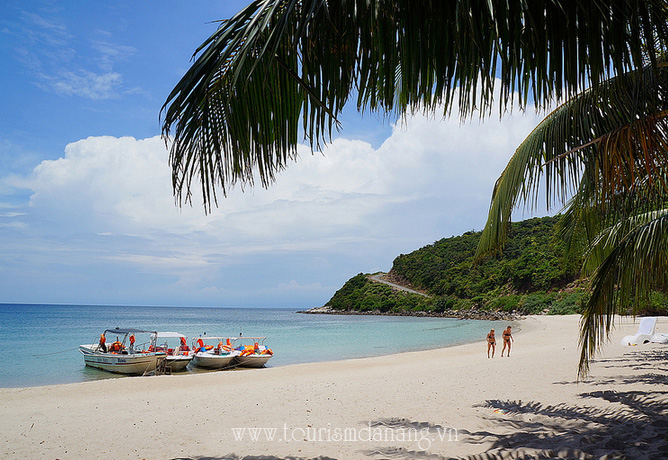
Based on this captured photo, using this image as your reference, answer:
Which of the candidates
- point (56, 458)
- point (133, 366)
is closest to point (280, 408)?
point (56, 458)

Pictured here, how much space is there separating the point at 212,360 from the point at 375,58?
19.0 meters

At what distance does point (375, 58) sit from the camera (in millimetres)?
1899

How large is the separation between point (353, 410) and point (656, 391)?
4.93 metres

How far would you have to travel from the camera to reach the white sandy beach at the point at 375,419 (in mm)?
5137

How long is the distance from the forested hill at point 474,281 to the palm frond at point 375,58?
22.4 meters

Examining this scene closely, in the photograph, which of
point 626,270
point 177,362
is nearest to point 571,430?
point 626,270

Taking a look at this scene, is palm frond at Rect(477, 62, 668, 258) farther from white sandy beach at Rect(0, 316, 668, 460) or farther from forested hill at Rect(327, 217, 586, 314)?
forested hill at Rect(327, 217, 586, 314)

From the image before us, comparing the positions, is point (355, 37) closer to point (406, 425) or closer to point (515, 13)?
point (515, 13)

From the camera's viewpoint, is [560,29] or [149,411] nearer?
[560,29]

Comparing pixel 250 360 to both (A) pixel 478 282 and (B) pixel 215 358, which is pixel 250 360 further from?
(A) pixel 478 282

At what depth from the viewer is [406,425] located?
6.45 meters

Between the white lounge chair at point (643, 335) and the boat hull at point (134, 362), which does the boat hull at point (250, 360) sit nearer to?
the boat hull at point (134, 362)

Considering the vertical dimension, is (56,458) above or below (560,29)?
below

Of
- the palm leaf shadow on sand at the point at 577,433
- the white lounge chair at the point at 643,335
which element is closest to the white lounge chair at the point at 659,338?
the white lounge chair at the point at 643,335
